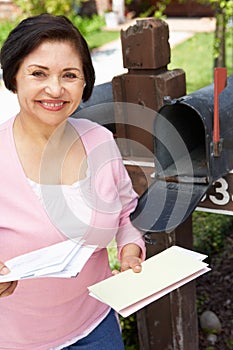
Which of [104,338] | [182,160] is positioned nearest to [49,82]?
[182,160]

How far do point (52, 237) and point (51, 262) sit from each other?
0.14m

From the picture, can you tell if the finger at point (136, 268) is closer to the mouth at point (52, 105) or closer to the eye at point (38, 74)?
the mouth at point (52, 105)

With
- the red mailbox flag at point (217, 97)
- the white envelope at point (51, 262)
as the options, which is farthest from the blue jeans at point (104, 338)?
the red mailbox flag at point (217, 97)

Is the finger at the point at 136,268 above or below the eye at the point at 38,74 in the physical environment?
below

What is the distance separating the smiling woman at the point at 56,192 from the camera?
1.67 metres

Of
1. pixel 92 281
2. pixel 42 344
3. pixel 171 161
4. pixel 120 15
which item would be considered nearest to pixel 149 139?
pixel 171 161

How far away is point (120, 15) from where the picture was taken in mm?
16062

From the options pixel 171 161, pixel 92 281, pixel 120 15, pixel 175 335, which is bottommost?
pixel 120 15

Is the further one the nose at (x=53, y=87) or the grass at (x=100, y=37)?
the grass at (x=100, y=37)

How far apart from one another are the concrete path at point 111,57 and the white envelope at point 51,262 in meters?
4.50

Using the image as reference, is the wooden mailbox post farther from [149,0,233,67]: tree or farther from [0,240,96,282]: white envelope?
[149,0,233,67]: tree

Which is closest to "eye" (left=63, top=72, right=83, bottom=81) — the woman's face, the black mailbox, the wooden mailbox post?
the woman's face

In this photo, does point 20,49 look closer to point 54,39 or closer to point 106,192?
point 54,39

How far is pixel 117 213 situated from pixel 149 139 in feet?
2.06
